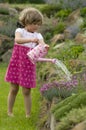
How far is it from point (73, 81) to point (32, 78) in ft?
2.06

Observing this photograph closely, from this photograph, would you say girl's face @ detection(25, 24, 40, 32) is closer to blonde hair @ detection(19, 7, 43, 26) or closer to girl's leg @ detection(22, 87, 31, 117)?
blonde hair @ detection(19, 7, 43, 26)

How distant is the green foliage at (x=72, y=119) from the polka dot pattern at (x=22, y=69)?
2074mm

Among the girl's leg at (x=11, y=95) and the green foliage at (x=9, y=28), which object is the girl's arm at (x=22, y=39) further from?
the green foliage at (x=9, y=28)

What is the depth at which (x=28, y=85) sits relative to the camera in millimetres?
7992

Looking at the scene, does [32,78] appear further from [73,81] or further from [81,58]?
[81,58]

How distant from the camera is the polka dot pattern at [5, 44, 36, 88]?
7973 mm

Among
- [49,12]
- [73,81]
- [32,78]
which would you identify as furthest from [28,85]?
[49,12]

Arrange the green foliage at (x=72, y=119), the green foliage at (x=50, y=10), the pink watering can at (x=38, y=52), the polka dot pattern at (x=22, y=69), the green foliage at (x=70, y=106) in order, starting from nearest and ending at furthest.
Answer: the green foliage at (x=72, y=119) < the green foliage at (x=70, y=106) < the pink watering can at (x=38, y=52) < the polka dot pattern at (x=22, y=69) < the green foliage at (x=50, y=10)

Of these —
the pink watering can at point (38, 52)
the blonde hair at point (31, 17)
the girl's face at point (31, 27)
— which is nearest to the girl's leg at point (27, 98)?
the pink watering can at point (38, 52)

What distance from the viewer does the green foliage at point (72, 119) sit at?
18.9ft

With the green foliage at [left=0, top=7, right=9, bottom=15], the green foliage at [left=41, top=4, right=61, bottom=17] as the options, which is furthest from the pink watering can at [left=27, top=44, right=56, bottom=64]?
the green foliage at [left=41, top=4, right=61, bottom=17]

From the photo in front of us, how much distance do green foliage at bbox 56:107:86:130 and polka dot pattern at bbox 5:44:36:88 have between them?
6.80ft

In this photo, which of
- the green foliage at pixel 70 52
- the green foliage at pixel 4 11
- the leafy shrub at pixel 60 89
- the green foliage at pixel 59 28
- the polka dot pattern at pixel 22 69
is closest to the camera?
the leafy shrub at pixel 60 89

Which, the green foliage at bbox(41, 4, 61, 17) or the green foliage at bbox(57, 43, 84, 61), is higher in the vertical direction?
the green foliage at bbox(57, 43, 84, 61)
